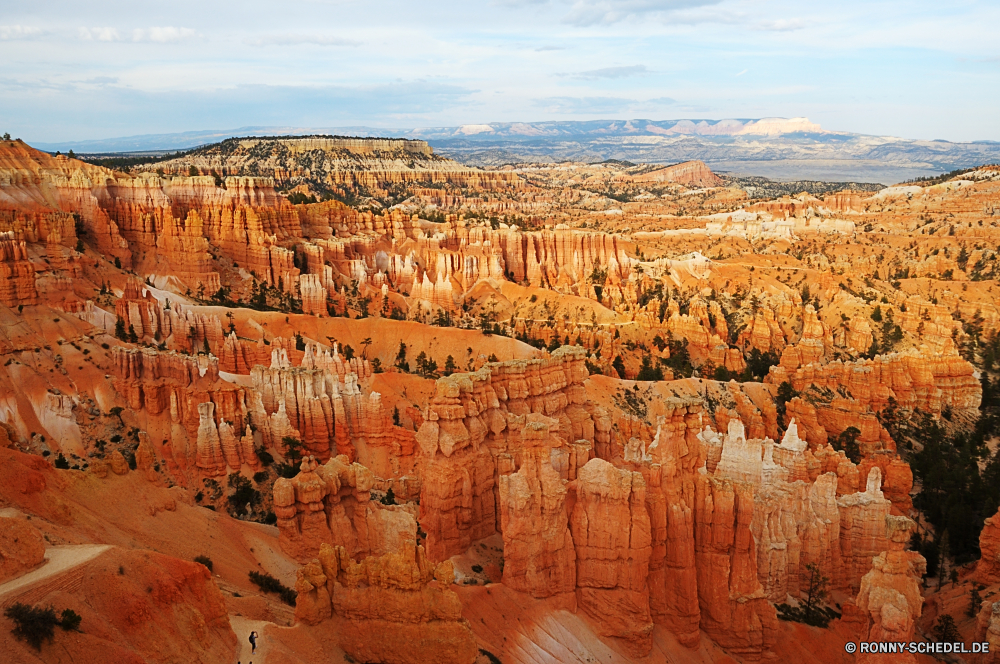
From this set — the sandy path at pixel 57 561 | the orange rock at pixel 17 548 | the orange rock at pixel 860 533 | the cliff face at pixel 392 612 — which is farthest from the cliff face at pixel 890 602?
the orange rock at pixel 17 548

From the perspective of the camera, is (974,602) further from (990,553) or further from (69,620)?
(69,620)

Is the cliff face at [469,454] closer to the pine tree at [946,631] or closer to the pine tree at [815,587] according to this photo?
the pine tree at [815,587]

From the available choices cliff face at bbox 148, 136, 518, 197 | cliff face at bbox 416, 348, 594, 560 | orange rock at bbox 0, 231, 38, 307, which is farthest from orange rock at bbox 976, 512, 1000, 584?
cliff face at bbox 148, 136, 518, 197

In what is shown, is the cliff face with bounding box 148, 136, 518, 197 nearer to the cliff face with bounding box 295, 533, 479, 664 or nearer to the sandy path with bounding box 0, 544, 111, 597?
the sandy path with bounding box 0, 544, 111, 597

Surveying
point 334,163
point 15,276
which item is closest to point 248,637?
point 15,276

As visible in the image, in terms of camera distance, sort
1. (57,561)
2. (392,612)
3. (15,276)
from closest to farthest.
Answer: (57,561)
(392,612)
(15,276)

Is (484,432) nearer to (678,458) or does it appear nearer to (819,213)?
(678,458)
